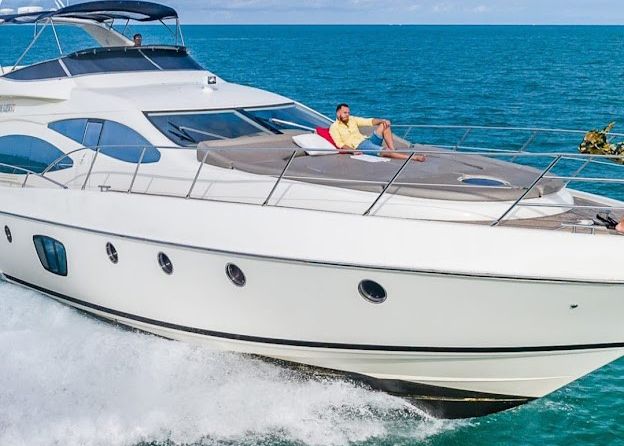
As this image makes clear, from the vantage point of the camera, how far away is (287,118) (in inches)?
343

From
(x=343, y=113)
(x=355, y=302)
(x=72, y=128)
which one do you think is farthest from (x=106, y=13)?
(x=355, y=302)

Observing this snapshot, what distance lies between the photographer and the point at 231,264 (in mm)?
6484

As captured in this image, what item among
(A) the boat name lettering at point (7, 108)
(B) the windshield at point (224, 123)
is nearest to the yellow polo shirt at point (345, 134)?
(B) the windshield at point (224, 123)

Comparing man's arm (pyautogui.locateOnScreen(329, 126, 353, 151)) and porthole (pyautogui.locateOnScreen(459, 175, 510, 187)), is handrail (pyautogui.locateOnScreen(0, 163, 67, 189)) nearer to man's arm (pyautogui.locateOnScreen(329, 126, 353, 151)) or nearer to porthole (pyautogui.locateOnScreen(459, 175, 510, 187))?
man's arm (pyautogui.locateOnScreen(329, 126, 353, 151))

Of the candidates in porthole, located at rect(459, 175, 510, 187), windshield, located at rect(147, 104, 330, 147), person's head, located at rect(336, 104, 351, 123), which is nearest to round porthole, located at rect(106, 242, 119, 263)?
windshield, located at rect(147, 104, 330, 147)

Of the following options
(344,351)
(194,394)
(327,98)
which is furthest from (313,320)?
(327,98)

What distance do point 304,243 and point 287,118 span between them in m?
2.91

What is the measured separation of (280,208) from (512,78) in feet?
126

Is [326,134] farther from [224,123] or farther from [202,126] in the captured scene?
[202,126]

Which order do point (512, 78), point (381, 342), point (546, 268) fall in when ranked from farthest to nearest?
point (512, 78), point (381, 342), point (546, 268)

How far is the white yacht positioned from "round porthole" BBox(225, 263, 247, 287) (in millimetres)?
18

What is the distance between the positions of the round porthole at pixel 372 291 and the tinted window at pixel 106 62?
15.7ft

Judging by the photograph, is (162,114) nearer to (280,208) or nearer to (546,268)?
(280,208)

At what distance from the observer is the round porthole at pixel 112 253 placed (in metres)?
7.25
